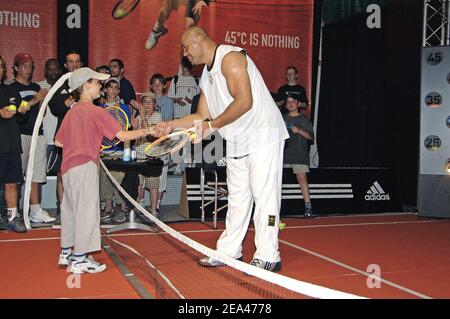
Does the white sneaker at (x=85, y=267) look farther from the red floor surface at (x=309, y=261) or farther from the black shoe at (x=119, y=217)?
the black shoe at (x=119, y=217)

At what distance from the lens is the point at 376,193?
952cm

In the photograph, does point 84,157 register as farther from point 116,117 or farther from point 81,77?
point 116,117

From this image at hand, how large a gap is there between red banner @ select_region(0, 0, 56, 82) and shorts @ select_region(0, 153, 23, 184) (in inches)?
95.7

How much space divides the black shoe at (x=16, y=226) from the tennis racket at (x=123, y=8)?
4204mm

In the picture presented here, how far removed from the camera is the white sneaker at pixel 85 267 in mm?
5070

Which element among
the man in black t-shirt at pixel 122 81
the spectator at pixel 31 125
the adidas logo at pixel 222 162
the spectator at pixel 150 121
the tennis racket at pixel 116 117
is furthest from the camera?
the adidas logo at pixel 222 162

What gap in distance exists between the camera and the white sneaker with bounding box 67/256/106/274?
507 cm

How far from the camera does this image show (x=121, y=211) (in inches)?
332

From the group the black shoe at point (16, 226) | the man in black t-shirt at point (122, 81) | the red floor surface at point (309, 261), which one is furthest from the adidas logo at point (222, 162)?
the black shoe at point (16, 226)

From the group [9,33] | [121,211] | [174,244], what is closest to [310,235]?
[174,244]

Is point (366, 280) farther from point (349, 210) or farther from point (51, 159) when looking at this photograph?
point (51, 159)

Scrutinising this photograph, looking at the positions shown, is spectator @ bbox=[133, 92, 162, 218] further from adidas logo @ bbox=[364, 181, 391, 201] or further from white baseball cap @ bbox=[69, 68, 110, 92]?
adidas logo @ bbox=[364, 181, 391, 201]

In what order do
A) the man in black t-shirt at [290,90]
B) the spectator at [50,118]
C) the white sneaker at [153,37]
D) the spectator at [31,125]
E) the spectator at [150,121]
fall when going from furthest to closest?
the white sneaker at [153,37] → the man in black t-shirt at [290,90] → the spectator at [50,118] → the spectator at [150,121] → the spectator at [31,125]

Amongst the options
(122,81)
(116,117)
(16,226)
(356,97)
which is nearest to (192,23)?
(122,81)
